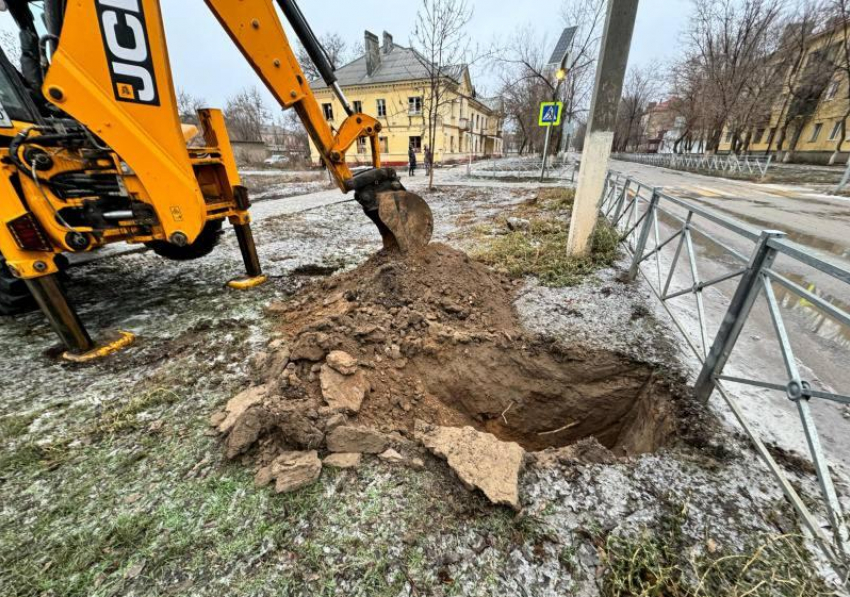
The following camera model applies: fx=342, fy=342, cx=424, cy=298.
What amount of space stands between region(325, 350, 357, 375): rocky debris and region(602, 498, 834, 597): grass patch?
185 cm

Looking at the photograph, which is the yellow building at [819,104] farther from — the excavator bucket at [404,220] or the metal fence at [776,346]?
the excavator bucket at [404,220]

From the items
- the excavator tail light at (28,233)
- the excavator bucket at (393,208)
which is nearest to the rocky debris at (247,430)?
the excavator tail light at (28,233)

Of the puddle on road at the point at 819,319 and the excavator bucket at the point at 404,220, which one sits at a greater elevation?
the excavator bucket at the point at 404,220

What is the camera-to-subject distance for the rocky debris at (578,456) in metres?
2.05

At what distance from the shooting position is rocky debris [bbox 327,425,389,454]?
2111 mm

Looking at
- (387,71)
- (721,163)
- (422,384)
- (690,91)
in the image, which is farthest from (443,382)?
(690,91)

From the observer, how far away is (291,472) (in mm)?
1937

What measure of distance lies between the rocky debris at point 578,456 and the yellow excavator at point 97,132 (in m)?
3.70

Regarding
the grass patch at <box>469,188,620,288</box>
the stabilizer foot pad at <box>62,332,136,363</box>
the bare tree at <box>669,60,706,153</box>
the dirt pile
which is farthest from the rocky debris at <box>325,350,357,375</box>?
the bare tree at <box>669,60,706,153</box>

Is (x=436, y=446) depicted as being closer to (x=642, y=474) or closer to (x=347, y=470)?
(x=347, y=470)

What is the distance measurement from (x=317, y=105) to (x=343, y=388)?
10.8 feet

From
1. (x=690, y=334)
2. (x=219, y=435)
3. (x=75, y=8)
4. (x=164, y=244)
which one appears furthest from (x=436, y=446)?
(x=164, y=244)

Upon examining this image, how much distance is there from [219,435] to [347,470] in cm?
97

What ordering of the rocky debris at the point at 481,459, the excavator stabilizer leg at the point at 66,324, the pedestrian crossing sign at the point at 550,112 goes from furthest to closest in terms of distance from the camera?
the pedestrian crossing sign at the point at 550,112 → the excavator stabilizer leg at the point at 66,324 → the rocky debris at the point at 481,459
